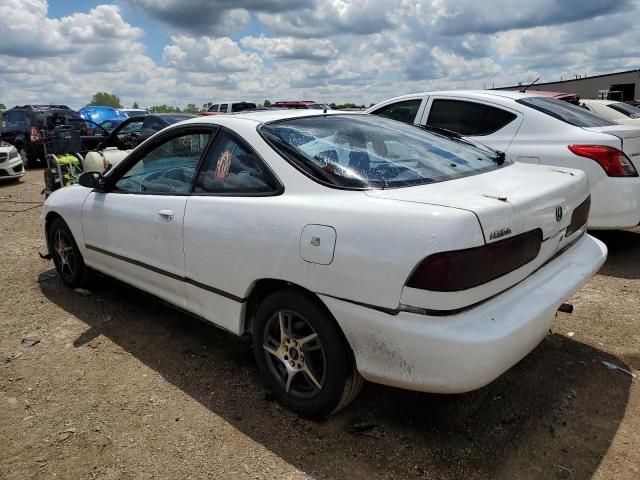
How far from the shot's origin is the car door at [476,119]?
5320mm

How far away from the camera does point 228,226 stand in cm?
271

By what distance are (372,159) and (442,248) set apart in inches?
33.7

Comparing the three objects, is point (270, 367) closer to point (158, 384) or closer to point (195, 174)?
point (158, 384)

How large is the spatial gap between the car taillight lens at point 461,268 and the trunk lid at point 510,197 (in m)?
0.06

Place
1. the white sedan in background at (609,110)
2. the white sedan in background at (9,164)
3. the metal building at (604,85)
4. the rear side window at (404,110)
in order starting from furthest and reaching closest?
the metal building at (604,85)
the white sedan in background at (9,164)
the white sedan in background at (609,110)
the rear side window at (404,110)

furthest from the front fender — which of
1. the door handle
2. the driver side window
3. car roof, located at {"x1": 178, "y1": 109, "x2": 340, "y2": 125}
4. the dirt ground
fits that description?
car roof, located at {"x1": 178, "y1": 109, "x2": 340, "y2": 125}

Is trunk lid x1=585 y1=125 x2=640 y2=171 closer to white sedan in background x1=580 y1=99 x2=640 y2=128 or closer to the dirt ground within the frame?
the dirt ground

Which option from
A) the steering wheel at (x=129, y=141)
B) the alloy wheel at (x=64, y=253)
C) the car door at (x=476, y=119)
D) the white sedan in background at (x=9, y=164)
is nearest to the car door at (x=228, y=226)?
the alloy wheel at (x=64, y=253)

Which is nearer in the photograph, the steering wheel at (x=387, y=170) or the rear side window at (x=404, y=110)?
the steering wheel at (x=387, y=170)

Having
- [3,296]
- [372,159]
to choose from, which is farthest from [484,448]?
[3,296]

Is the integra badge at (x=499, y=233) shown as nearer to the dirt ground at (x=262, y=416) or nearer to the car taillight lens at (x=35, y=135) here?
the dirt ground at (x=262, y=416)

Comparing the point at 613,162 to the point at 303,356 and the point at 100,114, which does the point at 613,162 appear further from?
the point at 100,114

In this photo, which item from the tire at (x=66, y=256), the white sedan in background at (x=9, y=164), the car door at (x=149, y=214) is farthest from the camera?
the white sedan in background at (x=9, y=164)

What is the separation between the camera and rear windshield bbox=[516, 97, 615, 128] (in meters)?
5.12
